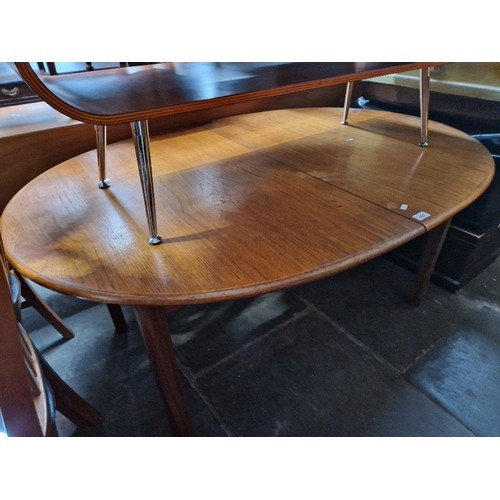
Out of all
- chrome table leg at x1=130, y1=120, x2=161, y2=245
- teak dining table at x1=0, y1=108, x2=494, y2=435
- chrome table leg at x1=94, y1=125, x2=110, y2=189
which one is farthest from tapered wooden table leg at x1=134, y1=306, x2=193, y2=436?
chrome table leg at x1=94, y1=125, x2=110, y2=189

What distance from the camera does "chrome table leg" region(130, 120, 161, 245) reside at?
0.70 meters

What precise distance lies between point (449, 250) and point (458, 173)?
592 mm

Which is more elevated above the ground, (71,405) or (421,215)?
(421,215)

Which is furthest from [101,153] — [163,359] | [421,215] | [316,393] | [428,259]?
[428,259]

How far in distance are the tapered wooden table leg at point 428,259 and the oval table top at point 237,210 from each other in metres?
0.26

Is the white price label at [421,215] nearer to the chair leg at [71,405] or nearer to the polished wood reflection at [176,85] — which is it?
the polished wood reflection at [176,85]

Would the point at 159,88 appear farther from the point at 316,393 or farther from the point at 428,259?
the point at 428,259

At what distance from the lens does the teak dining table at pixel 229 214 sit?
0.73m

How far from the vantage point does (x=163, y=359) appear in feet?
2.70

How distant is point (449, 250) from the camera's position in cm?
161

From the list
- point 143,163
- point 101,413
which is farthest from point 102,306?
point 143,163

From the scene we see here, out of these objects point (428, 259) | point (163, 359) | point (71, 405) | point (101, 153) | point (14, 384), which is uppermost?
point (101, 153)

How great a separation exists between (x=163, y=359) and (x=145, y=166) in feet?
1.42

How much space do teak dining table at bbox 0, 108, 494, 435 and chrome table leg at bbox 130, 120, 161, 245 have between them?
0.13ft
